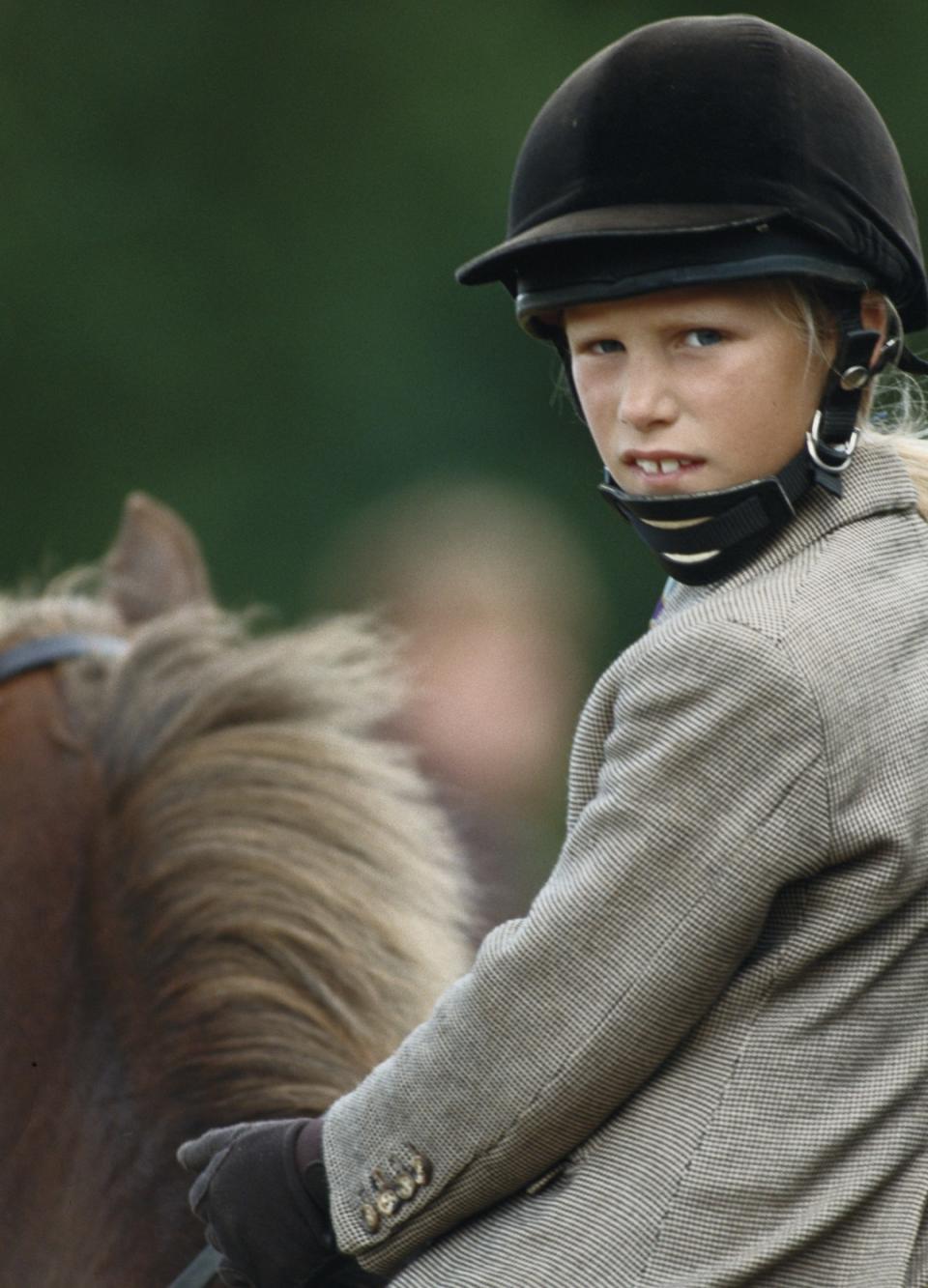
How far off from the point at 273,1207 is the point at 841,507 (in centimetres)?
63

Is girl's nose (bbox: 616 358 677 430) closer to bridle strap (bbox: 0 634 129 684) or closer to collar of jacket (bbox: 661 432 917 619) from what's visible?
collar of jacket (bbox: 661 432 917 619)

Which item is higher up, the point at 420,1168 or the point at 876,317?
the point at 876,317

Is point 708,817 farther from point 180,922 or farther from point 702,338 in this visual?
point 180,922

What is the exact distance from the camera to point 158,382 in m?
7.81

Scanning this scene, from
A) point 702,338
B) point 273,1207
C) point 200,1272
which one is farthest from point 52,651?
point 702,338

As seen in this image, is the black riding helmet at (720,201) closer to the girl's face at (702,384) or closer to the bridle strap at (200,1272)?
the girl's face at (702,384)

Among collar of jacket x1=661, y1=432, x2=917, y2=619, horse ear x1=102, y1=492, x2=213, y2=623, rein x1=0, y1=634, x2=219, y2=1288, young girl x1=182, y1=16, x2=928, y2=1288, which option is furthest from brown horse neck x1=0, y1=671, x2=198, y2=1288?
horse ear x1=102, y1=492, x2=213, y2=623

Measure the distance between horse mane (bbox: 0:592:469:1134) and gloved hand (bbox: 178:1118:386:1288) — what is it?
0.36m

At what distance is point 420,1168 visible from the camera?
1257 millimetres

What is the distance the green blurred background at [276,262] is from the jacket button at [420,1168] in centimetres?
603

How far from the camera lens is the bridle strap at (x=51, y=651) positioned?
213 cm

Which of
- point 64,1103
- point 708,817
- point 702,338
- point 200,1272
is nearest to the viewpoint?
point 708,817

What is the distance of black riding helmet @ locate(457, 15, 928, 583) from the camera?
1.28 m

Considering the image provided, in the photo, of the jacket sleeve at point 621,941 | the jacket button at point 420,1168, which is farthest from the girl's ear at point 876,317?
the jacket button at point 420,1168
